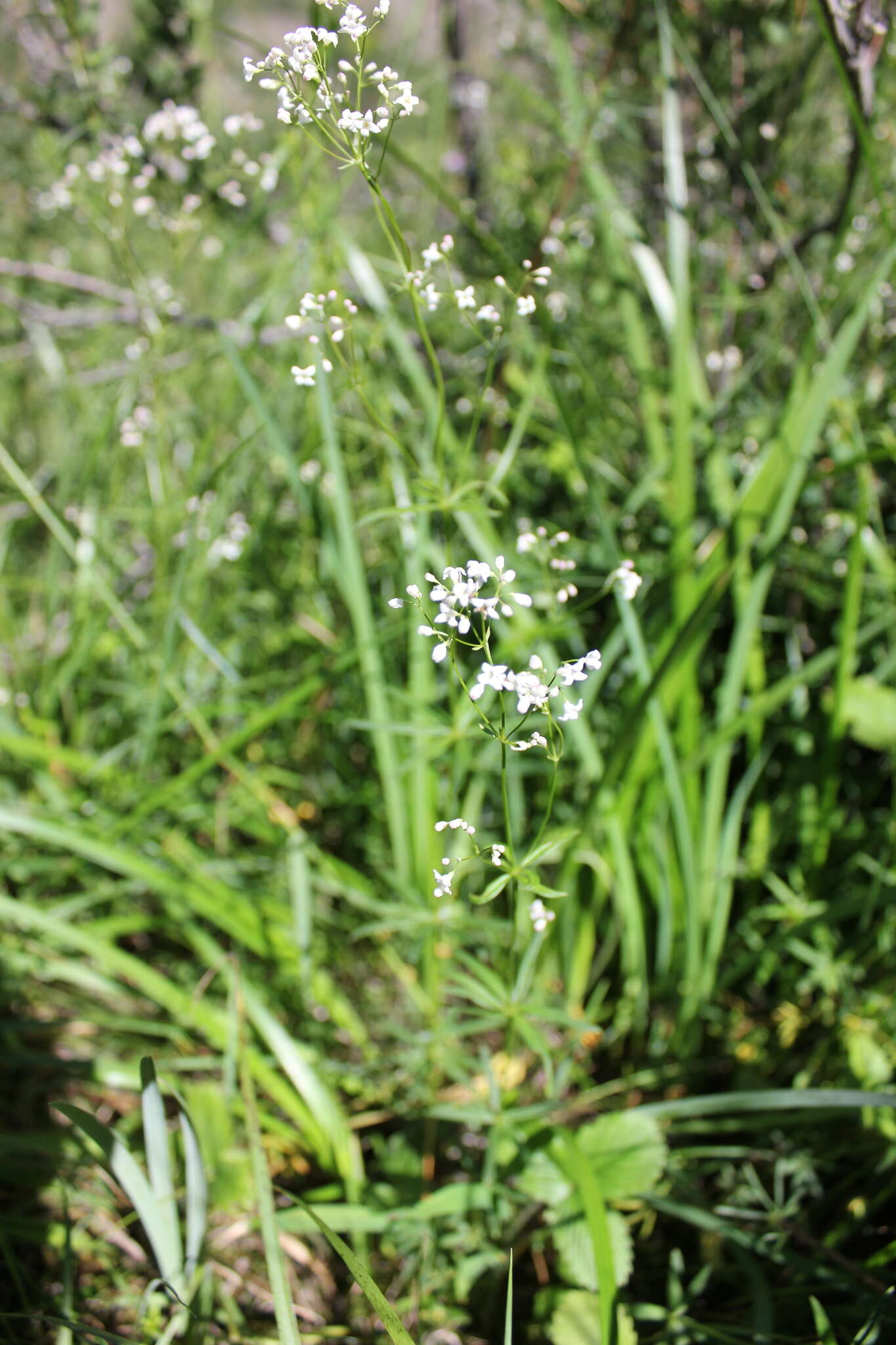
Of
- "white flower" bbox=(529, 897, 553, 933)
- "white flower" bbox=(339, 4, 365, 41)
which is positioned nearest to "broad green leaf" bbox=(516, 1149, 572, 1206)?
"white flower" bbox=(529, 897, 553, 933)

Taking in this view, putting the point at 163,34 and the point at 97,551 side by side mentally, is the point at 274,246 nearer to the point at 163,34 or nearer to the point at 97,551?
the point at 163,34

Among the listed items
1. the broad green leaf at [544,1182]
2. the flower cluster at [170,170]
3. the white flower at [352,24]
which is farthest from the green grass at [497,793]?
the white flower at [352,24]

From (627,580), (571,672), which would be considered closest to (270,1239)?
(571,672)

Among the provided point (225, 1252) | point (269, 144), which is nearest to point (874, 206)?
point (225, 1252)

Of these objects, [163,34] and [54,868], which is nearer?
[54,868]

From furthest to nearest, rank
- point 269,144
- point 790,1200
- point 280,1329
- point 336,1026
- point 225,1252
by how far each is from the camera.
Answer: point 269,144 < point 336,1026 < point 225,1252 < point 790,1200 < point 280,1329

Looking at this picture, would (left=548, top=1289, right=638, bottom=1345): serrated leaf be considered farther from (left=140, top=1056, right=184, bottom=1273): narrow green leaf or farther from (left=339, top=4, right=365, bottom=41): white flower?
(left=339, top=4, right=365, bottom=41): white flower

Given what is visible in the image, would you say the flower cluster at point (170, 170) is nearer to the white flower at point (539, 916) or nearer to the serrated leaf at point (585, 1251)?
the white flower at point (539, 916)
